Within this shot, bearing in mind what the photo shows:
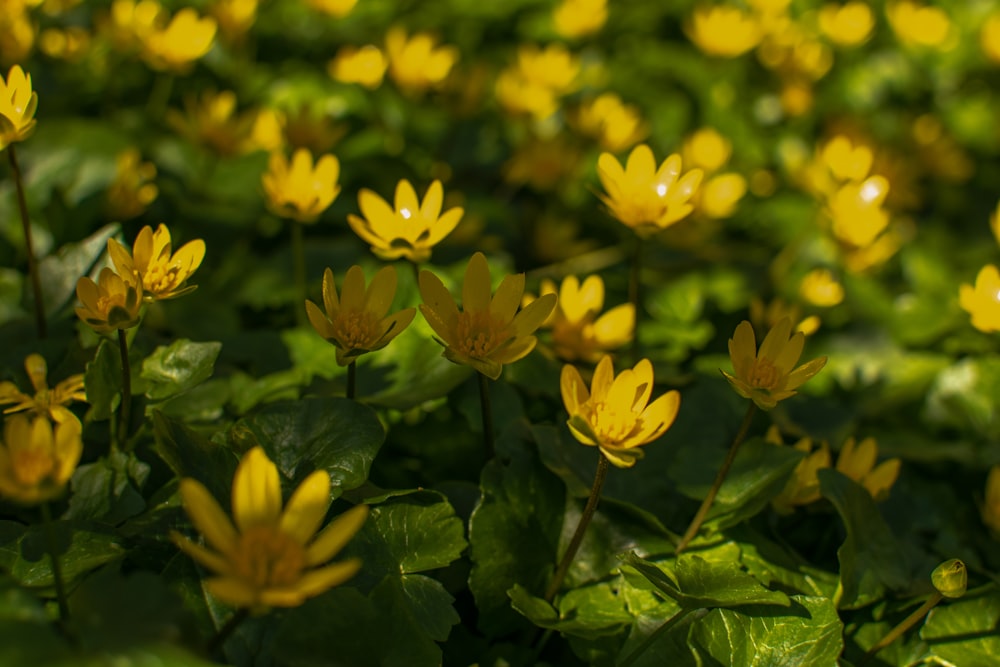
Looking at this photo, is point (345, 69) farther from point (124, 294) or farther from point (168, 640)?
point (168, 640)

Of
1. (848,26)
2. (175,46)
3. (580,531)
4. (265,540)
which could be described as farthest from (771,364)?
(848,26)

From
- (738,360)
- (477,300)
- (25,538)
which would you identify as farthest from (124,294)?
(738,360)

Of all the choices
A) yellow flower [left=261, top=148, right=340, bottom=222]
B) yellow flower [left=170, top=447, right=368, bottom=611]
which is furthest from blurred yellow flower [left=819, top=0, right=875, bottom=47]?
yellow flower [left=170, top=447, right=368, bottom=611]

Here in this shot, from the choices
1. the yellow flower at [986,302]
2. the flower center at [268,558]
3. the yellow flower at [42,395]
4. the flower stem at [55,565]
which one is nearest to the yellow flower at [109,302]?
the yellow flower at [42,395]

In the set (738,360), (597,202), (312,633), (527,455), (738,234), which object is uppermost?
(738,360)

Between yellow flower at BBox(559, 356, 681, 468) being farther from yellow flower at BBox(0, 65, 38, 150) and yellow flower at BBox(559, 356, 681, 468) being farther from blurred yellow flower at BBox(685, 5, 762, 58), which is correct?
blurred yellow flower at BBox(685, 5, 762, 58)

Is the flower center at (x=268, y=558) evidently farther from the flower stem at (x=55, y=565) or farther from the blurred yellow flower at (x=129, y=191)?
the blurred yellow flower at (x=129, y=191)

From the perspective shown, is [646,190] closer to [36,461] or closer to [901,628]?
[901,628]
